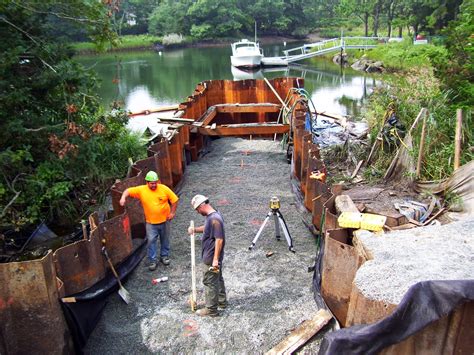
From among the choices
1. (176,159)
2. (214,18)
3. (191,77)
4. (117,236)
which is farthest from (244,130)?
(214,18)

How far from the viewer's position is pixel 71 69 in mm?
8391

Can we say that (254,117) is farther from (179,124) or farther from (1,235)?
(1,235)

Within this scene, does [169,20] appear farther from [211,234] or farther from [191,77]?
[211,234]

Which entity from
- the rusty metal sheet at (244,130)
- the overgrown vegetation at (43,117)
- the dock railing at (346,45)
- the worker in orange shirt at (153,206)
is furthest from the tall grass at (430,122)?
the dock railing at (346,45)

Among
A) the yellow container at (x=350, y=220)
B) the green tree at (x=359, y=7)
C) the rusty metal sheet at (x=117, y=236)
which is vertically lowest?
the rusty metal sheet at (x=117, y=236)

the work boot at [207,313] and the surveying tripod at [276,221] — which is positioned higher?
the surveying tripod at [276,221]

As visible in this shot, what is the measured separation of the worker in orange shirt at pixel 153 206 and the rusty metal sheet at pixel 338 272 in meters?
2.73

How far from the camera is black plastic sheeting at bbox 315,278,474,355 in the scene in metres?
3.93

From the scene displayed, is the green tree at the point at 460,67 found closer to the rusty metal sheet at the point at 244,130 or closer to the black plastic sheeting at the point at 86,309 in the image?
the rusty metal sheet at the point at 244,130

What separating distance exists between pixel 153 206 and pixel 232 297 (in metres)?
1.95

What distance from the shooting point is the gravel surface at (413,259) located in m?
4.46

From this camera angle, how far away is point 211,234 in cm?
607

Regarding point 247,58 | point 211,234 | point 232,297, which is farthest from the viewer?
point 247,58

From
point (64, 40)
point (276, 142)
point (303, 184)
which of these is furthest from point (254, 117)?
point (64, 40)
